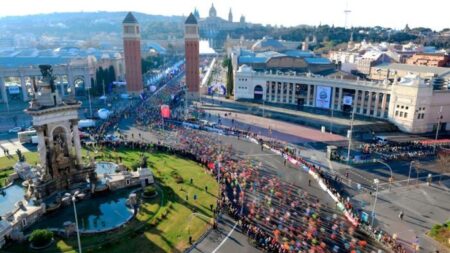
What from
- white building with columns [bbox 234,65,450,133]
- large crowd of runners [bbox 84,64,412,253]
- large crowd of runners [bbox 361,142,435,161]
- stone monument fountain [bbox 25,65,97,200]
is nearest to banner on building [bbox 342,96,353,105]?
white building with columns [bbox 234,65,450,133]

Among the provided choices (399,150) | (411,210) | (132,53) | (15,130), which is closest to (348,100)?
(399,150)

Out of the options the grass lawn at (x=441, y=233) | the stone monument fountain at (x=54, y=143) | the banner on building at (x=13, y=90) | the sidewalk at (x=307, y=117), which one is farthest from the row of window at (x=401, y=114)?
the banner on building at (x=13, y=90)

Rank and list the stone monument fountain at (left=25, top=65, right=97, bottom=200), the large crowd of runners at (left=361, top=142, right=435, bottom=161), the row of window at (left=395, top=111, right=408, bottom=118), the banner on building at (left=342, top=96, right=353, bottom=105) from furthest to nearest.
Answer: the banner on building at (left=342, top=96, right=353, bottom=105) → the row of window at (left=395, top=111, right=408, bottom=118) → the large crowd of runners at (left=361, top=142, right=435, bottom=161) → the stone monument fountain at (left=25, top=65, right=97, bottom=200)

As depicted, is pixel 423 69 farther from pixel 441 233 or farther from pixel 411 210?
pixel 441 233

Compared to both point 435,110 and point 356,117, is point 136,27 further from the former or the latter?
point 435,110

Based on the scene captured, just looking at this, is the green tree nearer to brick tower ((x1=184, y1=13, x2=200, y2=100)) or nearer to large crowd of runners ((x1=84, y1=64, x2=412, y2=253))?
large crowd of runners ((x1=84, y1=64, x2=412, y2=253))

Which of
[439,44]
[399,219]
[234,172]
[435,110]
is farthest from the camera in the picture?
[439,44]

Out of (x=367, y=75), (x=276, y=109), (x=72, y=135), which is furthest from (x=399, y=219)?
(x=367, y=75)
